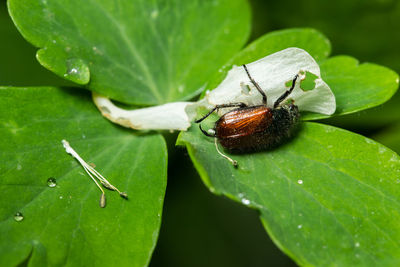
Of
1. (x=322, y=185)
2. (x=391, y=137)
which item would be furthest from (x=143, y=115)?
(x=391, y=137)

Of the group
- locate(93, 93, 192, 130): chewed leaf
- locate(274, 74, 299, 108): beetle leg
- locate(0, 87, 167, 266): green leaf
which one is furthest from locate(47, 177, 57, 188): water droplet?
locate(274, 74, 299, 108): beetle leg

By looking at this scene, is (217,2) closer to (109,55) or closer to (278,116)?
(109,55)

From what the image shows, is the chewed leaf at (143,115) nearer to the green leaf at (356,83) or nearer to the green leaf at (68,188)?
the green leaf at (68,188)

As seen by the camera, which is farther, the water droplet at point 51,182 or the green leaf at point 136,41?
the green leaf at point 136,41

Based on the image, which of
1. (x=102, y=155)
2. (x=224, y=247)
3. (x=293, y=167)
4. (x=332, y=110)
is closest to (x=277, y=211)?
(x=293, y=167)

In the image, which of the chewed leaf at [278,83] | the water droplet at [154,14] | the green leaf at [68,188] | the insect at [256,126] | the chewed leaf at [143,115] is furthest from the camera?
the water droplet at [154,14]

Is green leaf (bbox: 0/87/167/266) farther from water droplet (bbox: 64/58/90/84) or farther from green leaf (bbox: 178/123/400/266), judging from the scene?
green leaf (bbox: 178/123/400/266)

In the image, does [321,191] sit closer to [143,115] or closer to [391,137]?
[143,115]

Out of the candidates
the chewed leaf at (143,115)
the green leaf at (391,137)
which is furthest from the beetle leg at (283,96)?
the green leaf at (391,137)
